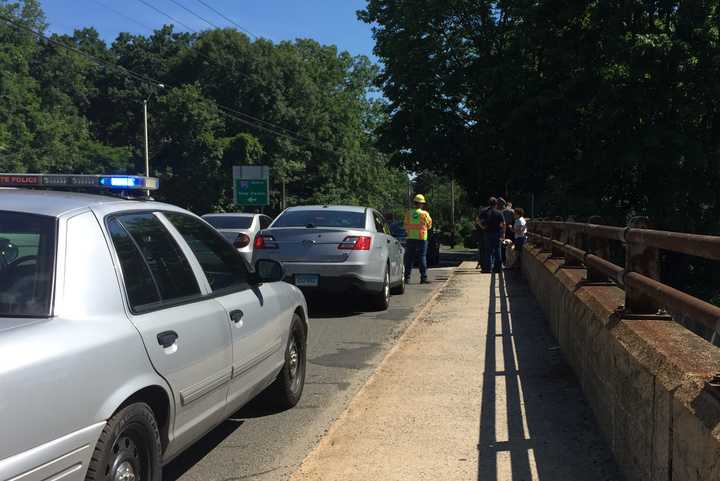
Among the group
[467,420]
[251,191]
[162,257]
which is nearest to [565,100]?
[251,191]

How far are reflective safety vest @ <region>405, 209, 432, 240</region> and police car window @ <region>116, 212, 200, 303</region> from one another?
34.3 ft

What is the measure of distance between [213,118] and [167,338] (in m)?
59.4

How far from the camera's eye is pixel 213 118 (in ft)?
199

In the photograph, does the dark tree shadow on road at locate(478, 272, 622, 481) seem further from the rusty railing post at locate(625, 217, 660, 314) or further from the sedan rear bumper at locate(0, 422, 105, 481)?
the sedan rear bumper at locate(0, 422, 105, 481)

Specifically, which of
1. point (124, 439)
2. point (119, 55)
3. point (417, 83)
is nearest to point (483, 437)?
point (124, 439)

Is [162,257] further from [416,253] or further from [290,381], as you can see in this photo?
[416,253]

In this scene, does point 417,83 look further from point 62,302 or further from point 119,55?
point 119,55

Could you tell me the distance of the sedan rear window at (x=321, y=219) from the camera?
34.9 ft

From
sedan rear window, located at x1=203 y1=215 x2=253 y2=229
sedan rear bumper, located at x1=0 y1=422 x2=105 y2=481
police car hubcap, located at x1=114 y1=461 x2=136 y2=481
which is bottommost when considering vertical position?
police car hubcap, located at x1=114 y1=461 x2=136 y2=481

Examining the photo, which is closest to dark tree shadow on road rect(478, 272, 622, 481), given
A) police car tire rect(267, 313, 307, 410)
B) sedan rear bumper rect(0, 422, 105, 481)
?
police car tire rect(267, 313, 307, 410)

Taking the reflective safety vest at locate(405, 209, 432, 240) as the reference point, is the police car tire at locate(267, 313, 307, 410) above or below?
below

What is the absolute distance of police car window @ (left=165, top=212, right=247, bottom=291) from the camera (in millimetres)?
4203

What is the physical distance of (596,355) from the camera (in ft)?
16.1

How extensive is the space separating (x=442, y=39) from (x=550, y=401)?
31.1 meters
